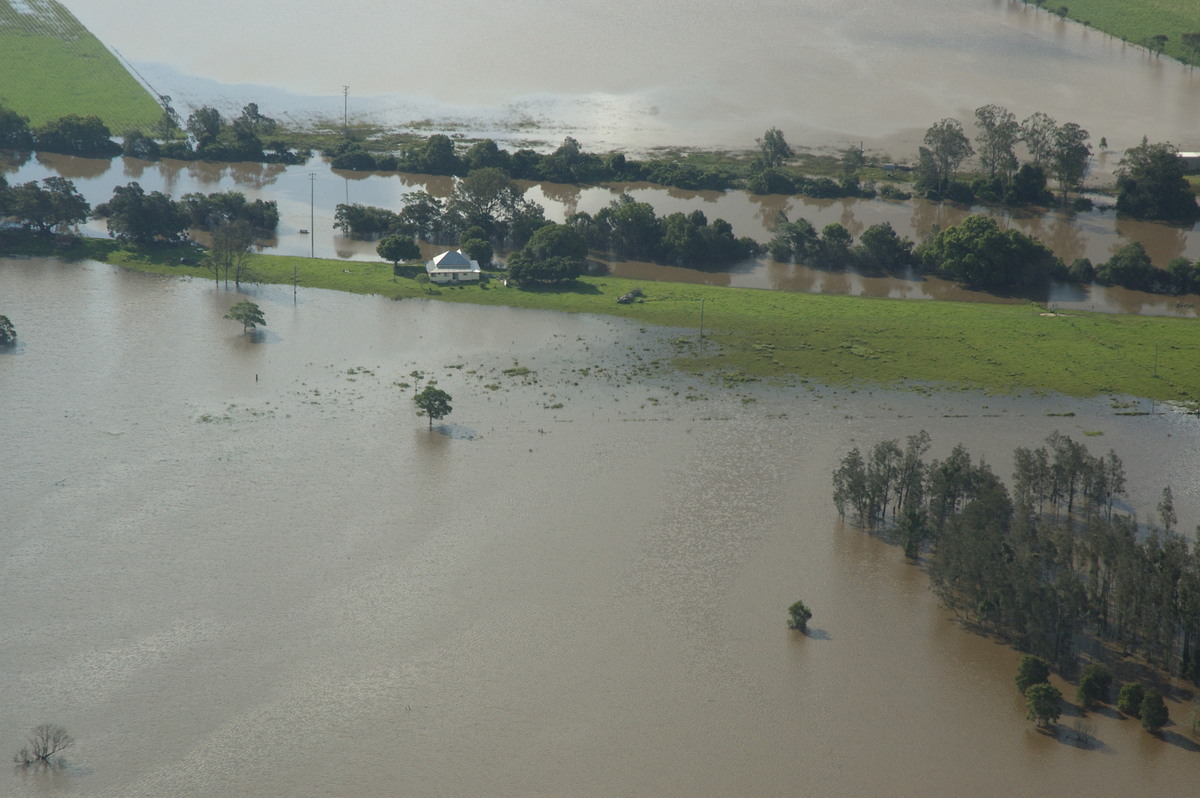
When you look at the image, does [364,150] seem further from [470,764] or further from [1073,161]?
[470,764]

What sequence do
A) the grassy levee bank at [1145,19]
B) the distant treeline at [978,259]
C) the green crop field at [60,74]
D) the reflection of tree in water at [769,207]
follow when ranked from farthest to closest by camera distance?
the grassy levee bank at [1145,19] < the green crop field at [60,74] < the reflection of tree in water at [769,207] < the distant treeline at [978,259]

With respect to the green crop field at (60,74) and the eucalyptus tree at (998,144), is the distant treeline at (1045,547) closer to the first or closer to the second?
the eucalyptus tree at (998,144)

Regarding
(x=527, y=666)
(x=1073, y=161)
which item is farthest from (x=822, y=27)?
(x=527, y=666)

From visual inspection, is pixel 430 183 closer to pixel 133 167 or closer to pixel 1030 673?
pixel 133 167

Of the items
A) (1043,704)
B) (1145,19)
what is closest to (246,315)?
(1043,704)

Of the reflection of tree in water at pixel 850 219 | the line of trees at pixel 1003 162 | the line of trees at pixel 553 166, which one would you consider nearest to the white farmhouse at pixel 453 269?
the line of trees at pixel 553 166

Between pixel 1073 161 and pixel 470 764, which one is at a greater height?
pixel 1073 161

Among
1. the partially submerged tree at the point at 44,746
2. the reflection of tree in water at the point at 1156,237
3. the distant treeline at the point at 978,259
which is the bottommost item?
the partially submerged tree at the point at 44,746
